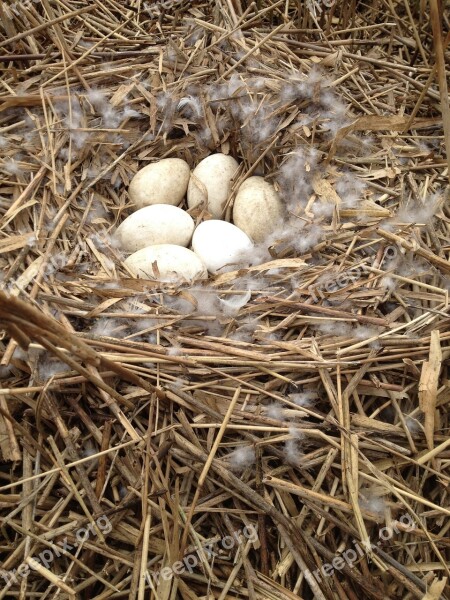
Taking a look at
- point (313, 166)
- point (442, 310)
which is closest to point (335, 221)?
point (313, 166)

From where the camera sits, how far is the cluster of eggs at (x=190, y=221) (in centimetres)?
163

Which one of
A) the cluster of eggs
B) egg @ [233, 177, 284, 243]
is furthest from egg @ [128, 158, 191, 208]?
egg @ [233, 177, 284, 243]

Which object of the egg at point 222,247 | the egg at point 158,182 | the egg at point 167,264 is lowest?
the egg at point 222,247

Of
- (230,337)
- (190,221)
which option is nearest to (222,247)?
(190,221)

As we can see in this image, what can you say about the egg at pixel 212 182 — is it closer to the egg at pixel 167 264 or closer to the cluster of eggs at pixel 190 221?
the cluster of eggs at pixel 190 221

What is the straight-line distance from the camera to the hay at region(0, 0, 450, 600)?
3.76 ft

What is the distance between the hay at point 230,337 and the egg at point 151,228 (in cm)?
9

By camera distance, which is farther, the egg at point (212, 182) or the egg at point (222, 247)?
the egg at point (212, 182)

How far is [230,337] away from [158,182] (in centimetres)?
67

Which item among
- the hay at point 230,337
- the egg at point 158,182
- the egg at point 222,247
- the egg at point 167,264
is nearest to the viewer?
the hay at point 230,337

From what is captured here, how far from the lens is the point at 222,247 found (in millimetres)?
1711

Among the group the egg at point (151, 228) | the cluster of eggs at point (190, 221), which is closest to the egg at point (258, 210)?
the cluster of eggs at point (190, 221)

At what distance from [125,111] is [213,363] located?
981 millimetres

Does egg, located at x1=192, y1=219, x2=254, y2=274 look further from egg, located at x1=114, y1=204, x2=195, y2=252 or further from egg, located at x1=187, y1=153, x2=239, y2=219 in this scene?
egg, located at x1=187, y1=153, x2=239, y2=219
